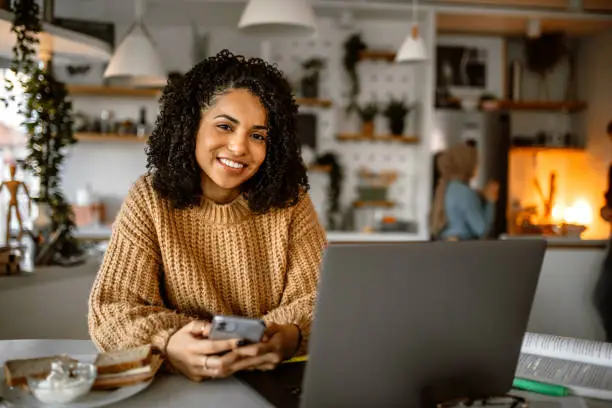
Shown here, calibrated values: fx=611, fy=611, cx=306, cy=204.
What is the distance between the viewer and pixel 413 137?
545 centimetres

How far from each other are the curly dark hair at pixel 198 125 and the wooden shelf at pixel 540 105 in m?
4.70

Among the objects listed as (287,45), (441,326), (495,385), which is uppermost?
(287,45)

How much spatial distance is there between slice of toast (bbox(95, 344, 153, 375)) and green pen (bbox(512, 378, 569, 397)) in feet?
2.10

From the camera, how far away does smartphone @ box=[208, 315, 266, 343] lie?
99 centimetres

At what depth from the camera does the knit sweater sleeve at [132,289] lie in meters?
1.19

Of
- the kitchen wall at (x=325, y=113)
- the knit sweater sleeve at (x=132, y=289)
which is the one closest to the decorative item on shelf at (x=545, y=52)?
the kitchen wall at (x=325, y=113)

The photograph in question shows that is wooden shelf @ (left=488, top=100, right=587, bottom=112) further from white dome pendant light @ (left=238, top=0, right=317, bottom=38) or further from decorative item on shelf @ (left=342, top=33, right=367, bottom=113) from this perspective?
white dome pendant light @ (left=238, top=0, right=317, bottom=38)

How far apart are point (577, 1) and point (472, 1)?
38.1 inches

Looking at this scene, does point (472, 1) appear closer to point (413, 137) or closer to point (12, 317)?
point (413, 137)

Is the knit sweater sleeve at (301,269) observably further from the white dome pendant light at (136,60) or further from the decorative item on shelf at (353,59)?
the decorative item on shelf at (353,59)

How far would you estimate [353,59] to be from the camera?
539 centimetres

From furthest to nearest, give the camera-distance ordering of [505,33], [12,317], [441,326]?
[505,33]
[12,317]
[441,326]

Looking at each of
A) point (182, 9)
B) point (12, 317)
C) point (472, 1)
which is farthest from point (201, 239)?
point (472, 1)

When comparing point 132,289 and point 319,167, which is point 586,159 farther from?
point 132,289
